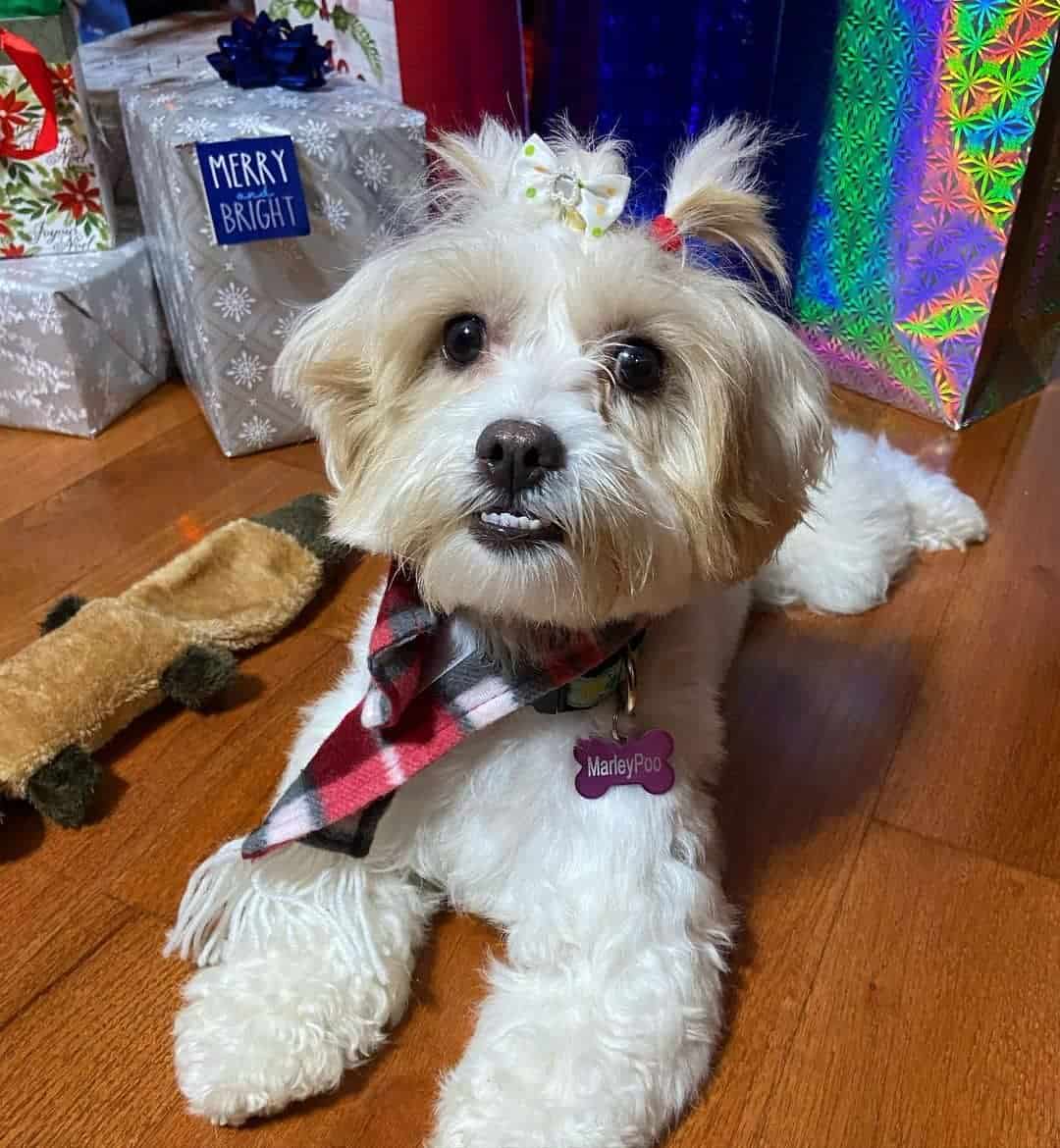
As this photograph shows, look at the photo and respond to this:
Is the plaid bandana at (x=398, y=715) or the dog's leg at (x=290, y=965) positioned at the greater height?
the plaid bandana at (x=398, y=715)

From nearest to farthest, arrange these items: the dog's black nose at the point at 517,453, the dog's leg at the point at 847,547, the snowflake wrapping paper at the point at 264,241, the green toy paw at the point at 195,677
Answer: the dog's black nose at the point at 517,453
the green toy paw at the point at 195,677
the dog's leg at the point at 847,547
the snowflake wrapping paper at the point at 264,241

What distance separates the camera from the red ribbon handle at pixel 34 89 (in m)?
1.60

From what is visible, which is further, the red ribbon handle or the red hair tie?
the red ribbon handle

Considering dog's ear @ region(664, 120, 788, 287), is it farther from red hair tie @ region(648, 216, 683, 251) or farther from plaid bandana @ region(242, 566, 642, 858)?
plaid bandana @ region(242, 566, 642, 858)

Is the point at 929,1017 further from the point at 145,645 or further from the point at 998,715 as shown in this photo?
the point at 145,645

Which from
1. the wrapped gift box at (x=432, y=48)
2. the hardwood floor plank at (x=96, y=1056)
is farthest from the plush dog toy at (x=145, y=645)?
the wrapped gift box at (x=432, y=48)

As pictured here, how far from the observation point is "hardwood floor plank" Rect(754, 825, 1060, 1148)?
0.87 m

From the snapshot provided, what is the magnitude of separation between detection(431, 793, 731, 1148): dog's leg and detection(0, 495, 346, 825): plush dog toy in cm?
50

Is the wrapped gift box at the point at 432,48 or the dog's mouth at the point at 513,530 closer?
the dog's mouth at the point at 513,530

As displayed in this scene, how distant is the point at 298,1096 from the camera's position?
849mm

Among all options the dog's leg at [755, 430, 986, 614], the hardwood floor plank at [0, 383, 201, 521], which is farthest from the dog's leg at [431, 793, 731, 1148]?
the hardwood floor plank at [0, 383, 201, 521]

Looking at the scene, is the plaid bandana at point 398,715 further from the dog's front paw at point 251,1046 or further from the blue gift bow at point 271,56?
the blue gift bow at point 271,56

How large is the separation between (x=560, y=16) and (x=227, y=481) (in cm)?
103

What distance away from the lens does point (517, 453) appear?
727 mm
